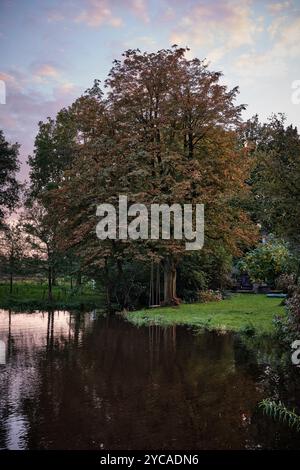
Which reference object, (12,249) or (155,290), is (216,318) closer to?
(155,290)

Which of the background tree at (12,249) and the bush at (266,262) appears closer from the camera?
the bush at (266,262)

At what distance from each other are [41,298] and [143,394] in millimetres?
27056

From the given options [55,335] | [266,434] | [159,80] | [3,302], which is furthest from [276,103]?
[3,302]

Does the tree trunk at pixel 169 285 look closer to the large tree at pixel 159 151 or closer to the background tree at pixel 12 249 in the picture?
the large tree at pixel 159 151

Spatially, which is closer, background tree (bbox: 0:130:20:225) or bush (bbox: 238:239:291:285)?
bush (bbox: 238:239:291:285)

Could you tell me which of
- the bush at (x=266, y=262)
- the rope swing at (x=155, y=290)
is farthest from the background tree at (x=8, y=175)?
the bush at (x=266, y=262)

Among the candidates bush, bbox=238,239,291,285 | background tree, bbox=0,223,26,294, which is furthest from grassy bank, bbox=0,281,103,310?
bush, bbox=238,239,291,285

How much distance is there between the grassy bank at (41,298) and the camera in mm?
29953

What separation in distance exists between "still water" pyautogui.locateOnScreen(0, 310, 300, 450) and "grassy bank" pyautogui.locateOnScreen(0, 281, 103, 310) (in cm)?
1613

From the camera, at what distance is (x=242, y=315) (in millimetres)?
18656

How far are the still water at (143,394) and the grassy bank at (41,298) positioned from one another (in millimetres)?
16126

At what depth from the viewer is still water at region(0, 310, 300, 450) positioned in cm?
578

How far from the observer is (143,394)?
309 inches

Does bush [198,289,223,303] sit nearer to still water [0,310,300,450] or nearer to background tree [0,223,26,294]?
still water [0,310,300,450]
